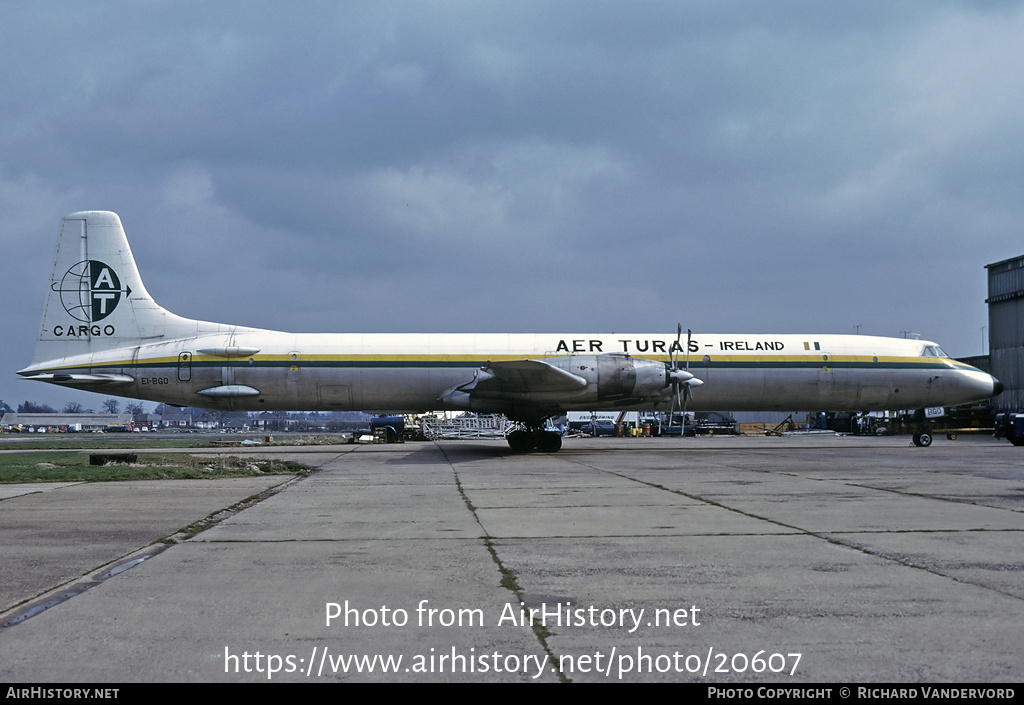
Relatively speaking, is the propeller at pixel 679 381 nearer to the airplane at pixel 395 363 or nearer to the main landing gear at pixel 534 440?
the airplane at pixel 395 363

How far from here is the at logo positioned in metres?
27.2

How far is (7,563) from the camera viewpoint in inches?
272

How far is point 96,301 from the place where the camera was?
27.2 metres

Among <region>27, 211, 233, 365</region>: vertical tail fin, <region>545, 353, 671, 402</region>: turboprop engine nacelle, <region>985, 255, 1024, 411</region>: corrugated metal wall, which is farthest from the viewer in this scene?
<region>985, 255, 1024, 411</region>: corrugated metal wall

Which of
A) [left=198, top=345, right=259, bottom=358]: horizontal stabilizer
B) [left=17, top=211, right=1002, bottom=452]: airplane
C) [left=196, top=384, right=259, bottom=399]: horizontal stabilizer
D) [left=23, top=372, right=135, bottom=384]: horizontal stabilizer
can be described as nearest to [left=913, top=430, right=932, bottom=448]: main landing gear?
[left=17, top=211, right=1002, bottom=452]: airplane

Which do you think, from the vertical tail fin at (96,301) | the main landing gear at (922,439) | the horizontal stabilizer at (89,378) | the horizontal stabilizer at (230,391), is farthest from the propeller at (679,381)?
the horizontal stabilizer at (89,378)

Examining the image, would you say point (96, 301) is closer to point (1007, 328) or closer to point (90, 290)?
point (90, 290)

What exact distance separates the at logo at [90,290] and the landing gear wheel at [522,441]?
15169 millimetres

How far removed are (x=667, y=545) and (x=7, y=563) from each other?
634 centimetres

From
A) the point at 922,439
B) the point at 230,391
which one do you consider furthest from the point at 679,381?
the point at 230,391

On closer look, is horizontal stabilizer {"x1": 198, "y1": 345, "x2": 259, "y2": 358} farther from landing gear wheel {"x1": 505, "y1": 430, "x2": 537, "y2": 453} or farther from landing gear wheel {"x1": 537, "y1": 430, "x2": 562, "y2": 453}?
landing gear wheel {"x1": 537, "y1": 430, "x2": 562, "y2": 453}

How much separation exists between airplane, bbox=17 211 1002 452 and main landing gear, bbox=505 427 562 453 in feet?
0.13

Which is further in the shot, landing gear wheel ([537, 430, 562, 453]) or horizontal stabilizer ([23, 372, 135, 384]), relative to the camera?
landing gear wheel ([537, 430, 562, 453])

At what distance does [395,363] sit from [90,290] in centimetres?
1165
